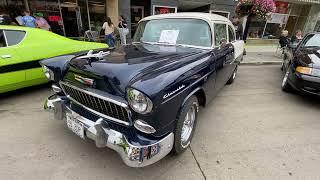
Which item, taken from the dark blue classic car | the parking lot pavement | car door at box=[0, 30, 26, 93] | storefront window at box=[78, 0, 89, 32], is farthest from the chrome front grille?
storefront window at box=[78, 0, 89, 32]

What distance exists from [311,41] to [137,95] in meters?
5.80

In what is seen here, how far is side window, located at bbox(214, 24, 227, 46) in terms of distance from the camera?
359 cm

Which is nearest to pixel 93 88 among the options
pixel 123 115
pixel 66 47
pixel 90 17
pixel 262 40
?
pixel 123 115

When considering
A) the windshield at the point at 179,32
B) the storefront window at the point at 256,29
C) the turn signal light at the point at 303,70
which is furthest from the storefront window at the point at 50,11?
the storefront window at the point at 256,29

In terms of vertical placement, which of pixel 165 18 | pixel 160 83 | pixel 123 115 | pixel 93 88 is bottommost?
pixel 123 115

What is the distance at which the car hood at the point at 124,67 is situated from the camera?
2221mm

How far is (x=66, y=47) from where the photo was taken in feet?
16.0

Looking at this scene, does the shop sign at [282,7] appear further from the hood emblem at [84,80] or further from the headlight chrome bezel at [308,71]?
the hood emblem at [84,80]

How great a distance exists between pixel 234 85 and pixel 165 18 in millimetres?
2921

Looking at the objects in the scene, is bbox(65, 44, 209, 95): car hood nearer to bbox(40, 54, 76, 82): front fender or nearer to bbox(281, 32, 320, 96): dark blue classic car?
bbox(40, 54, 76, 82): front fender

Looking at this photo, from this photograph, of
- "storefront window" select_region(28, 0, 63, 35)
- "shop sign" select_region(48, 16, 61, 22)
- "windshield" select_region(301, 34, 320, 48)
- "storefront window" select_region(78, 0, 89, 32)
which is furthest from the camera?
"storefront window" select_region(78, 0, 89, 32)

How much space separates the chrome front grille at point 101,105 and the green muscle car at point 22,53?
136 centimetres

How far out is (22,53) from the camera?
4164mm

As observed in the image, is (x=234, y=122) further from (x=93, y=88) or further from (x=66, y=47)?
(x=66, y=47)
